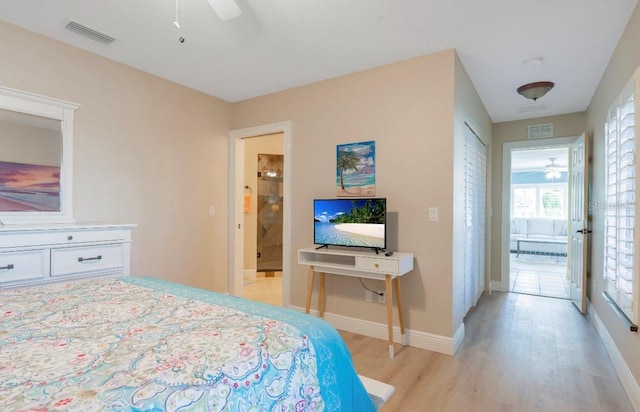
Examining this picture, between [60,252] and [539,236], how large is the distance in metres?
10.3

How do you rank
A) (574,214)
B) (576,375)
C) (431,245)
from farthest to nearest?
(574,214) < (431,245) < (576,375)

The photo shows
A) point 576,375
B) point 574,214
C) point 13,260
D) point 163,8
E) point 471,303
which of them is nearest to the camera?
point 13,260

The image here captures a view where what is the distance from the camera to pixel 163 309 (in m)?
1.32

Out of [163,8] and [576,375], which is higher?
[163,8]

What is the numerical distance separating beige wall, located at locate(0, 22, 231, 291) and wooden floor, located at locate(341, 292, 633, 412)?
2.03 m

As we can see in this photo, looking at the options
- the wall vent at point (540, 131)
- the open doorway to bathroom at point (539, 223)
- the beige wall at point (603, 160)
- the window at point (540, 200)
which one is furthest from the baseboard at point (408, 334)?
the window at point (540, 200)

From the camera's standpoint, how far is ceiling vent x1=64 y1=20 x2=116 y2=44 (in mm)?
Answer: 2486

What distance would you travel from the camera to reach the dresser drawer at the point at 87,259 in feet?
7.55

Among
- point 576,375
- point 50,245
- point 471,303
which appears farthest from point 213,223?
point 576,375

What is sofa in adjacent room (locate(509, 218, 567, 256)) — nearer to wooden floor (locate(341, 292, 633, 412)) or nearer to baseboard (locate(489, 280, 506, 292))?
baseboard (locate(489, 280, 506, 292))

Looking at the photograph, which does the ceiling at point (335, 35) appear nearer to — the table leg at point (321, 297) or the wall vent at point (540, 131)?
the wall vent at point (540, 131)

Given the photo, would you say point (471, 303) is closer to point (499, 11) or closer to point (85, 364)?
point (499, 11)

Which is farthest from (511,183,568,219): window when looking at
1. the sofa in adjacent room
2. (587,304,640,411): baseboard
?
(587,304,640,411): baseboard

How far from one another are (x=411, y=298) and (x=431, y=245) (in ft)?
1.66
